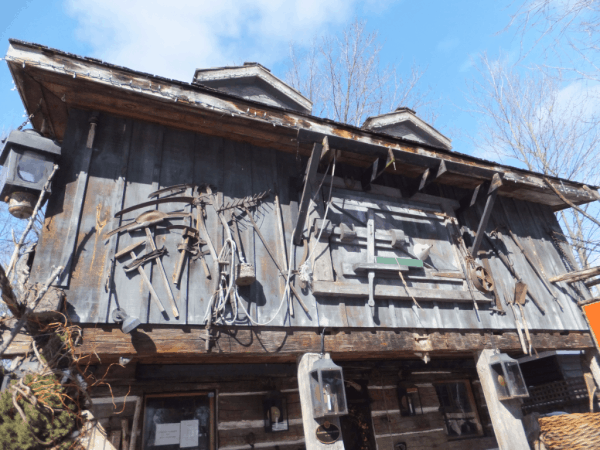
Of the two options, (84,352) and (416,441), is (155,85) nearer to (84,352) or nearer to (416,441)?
(84,352)

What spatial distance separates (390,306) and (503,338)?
242cm

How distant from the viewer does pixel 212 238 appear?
5312 millimetres

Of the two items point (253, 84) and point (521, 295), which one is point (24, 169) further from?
point (521, 295)

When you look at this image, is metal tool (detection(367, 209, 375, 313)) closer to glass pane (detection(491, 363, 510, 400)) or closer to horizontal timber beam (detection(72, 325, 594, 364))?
horizontal timber beam (detection(72, 325, 594, 364))

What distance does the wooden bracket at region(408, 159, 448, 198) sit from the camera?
22.0ft

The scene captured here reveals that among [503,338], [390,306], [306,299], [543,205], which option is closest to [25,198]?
[306,299]

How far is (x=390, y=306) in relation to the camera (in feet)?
19.6

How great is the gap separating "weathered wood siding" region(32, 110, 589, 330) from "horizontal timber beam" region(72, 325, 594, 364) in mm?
Result: 139

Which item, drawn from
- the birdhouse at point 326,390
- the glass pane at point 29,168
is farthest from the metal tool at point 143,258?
the birdhouse at point 326,390

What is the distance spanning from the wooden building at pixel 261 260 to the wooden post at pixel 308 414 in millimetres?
35

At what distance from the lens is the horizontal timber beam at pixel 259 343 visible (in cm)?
418

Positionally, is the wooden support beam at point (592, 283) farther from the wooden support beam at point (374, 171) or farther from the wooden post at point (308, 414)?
the wooden post at point (308, 414)

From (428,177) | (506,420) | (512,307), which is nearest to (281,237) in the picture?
(428,177)

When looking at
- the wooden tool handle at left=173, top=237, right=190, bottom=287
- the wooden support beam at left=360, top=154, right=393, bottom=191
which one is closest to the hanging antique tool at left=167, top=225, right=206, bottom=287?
the wooden tool handle at left=173, top=237, right=190, bottom=287
